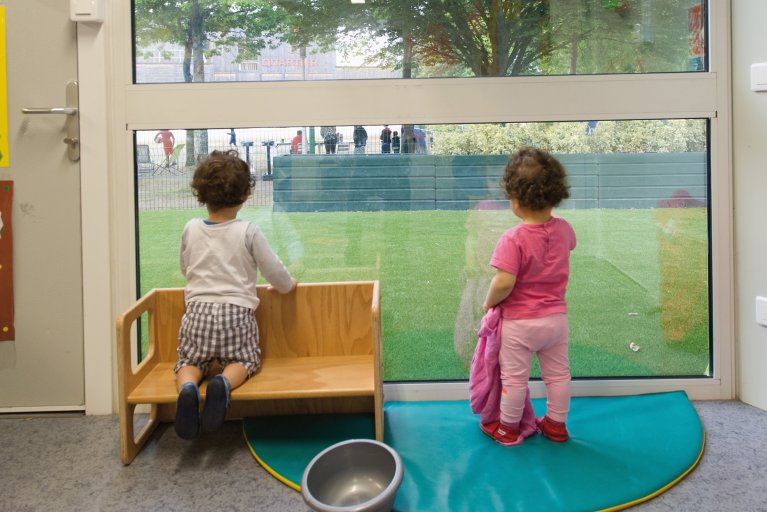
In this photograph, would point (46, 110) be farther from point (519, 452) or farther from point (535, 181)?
point (519, 452)

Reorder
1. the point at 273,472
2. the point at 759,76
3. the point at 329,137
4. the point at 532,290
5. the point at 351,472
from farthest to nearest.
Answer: the point at 329,137 < the point at 759,76 < the point at 532,290 < the point at 273,472 < the point at 351,472

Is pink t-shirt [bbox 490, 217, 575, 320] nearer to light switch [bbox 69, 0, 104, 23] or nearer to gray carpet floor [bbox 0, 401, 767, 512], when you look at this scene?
gray carpet floor [bbox 0, 401, 767, 512]

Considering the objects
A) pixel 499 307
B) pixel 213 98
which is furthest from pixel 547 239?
pixel 213 98

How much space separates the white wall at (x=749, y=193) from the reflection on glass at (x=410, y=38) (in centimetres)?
14

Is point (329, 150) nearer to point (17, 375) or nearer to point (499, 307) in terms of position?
point (499, 307)

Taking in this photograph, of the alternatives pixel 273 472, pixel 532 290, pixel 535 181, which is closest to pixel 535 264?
pixel 532 290

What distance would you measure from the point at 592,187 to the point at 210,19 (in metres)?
1.53

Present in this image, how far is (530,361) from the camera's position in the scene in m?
1.86

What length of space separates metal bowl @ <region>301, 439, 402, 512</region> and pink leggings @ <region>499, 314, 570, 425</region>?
486mm

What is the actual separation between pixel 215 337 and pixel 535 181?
1.09 metres

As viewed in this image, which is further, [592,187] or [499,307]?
[592,187]

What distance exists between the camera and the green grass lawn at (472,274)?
2.25 m

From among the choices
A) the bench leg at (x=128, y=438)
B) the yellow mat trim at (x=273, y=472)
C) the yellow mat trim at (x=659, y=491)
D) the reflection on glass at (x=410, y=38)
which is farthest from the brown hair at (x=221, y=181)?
the yellow mat trim at (x=659, y=491)

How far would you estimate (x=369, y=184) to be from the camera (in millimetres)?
2236
